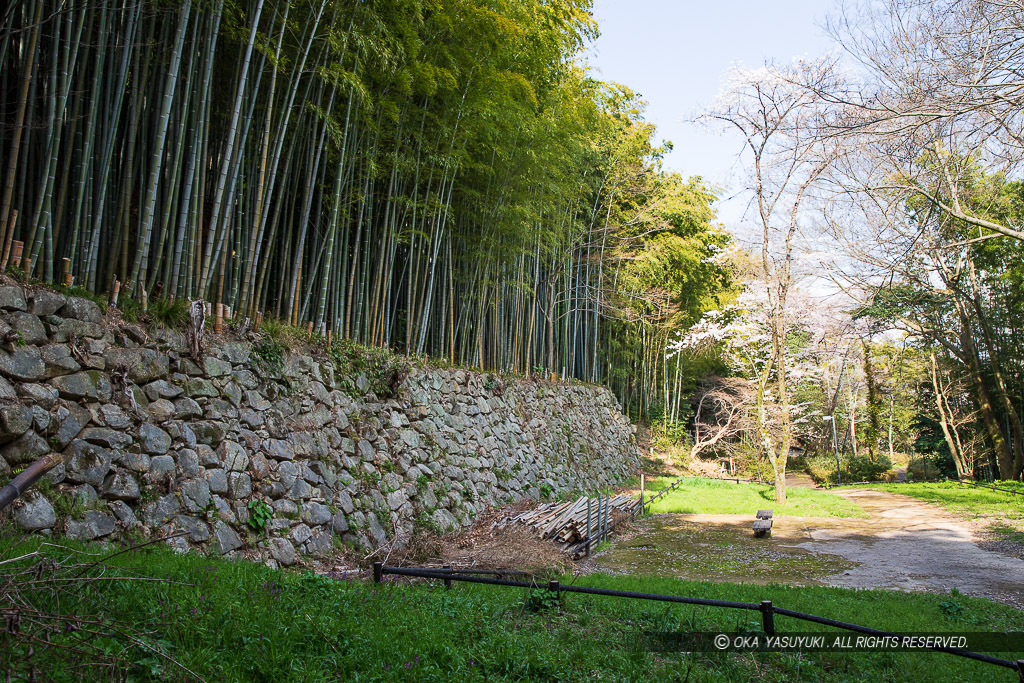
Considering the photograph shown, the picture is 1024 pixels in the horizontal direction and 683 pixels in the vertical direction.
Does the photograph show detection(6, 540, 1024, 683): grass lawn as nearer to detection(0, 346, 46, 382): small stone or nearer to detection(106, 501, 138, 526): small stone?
detection(106, 501, 138, 526): small stone

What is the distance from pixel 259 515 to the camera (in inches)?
174

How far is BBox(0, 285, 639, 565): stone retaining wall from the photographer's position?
11.4ft

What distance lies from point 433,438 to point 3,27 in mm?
5207

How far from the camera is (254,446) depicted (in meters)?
4.73

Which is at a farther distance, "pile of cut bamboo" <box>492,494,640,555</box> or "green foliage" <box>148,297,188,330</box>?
"pile of cut bamboo" <box>492,494,640,555</box>

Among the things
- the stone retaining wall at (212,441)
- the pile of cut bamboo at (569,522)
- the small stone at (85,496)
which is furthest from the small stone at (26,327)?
the pile of cut bamboo at (569,522)

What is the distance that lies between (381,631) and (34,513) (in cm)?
211

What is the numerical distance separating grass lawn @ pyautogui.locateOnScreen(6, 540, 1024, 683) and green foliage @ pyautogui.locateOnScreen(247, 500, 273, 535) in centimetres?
90

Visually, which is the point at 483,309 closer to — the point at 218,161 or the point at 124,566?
the point at 218,161

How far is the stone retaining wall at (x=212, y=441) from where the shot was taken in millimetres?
3467

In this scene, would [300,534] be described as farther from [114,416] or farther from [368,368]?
[368,368]

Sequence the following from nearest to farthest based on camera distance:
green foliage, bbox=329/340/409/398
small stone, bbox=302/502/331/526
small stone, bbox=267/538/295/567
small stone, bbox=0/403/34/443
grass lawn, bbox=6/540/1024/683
Result: grass lawn, bbox=6/540/1024/683 → small stone, bbox=0/403/34/443 → small stone, bbox=267/538/295/567 → small stone, bbox=302/502/331/526 → green foliage, bbox=329/340/409/398

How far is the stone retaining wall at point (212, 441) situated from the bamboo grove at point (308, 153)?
51 cm

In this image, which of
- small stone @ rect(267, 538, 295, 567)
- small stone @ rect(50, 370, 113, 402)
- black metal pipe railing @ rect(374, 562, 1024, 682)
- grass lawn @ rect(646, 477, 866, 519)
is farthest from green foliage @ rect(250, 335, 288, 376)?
grass lawn @ rect(646, 477, 866, 519)
